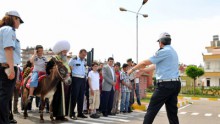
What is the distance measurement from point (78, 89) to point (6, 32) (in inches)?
193

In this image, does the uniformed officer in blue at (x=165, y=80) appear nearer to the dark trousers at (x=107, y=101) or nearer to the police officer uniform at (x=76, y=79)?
the police officer uniform at (x=76, y=79)

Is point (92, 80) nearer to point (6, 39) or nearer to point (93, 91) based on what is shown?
point (93, 91)

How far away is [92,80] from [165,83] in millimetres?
4817

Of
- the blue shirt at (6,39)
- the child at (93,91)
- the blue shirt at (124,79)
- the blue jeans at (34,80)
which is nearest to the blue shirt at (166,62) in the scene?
the blue shirt at (6,39)

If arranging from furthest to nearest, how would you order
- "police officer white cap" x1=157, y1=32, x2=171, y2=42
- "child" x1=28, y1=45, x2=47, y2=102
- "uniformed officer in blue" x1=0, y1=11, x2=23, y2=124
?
"child" x1=28, y1=45, x2=47, y2=102 < "police officer white cap" x1=157, y1=32, x2=171, y2=42 < "uniformed officer in blue" x1=0, y1=11, x2=23, y2=124

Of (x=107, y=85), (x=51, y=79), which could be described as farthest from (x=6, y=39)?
(x=107, y=85)

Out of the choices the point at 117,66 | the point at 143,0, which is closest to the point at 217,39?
the point at 143,0

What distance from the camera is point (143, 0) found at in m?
19.1

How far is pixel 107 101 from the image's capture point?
10883 millimetres

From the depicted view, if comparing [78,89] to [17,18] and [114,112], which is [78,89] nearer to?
[114,112]

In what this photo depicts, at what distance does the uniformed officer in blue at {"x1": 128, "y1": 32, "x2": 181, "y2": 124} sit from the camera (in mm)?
5723

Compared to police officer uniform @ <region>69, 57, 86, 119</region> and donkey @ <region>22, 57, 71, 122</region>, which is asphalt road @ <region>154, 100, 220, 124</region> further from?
donkey @ <region>22, 57, 71, 122</region>

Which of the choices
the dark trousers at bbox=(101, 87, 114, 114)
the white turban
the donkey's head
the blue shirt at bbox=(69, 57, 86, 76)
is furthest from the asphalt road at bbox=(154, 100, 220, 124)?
the white turban

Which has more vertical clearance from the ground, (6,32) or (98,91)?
(6,32)
